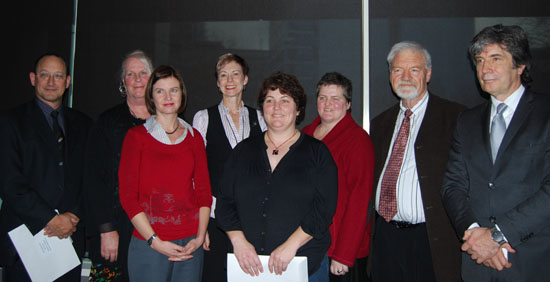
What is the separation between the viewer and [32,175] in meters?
2.57

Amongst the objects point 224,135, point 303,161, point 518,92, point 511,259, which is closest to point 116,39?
point 224,135

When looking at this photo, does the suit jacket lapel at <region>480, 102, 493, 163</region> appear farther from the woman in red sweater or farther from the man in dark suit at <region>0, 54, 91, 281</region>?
the man in dark suit at <region>0, 54, 91, 281</region>

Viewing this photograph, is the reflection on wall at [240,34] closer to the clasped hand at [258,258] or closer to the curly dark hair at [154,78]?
the curly dark hair at [154,78]

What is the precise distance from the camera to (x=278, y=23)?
3605 millimetres

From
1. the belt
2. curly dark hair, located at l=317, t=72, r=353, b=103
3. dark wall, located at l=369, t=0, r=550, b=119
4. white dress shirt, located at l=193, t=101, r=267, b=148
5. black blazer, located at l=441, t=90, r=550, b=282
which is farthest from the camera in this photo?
dark wall, located at l=369, t=0, r=550, b=119

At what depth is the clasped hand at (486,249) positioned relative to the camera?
190cm

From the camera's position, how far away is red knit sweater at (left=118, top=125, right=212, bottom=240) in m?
2.21

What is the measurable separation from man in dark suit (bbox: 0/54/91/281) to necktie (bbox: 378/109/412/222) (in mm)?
2031

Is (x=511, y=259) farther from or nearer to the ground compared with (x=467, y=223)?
nearer to the ground

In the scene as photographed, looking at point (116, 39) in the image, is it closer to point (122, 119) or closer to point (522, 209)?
point (122, 119)

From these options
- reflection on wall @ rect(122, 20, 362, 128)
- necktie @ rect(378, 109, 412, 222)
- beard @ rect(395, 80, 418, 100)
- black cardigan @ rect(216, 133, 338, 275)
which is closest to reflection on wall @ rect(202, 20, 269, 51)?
reflection on wall @ rect(122, 20, 362, 128)

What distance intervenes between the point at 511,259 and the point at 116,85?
3.38 metres

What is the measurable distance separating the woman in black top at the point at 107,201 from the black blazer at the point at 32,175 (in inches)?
9.9

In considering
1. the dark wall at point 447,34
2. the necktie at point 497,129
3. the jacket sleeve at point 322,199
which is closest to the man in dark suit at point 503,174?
the necktie at point 497,129
